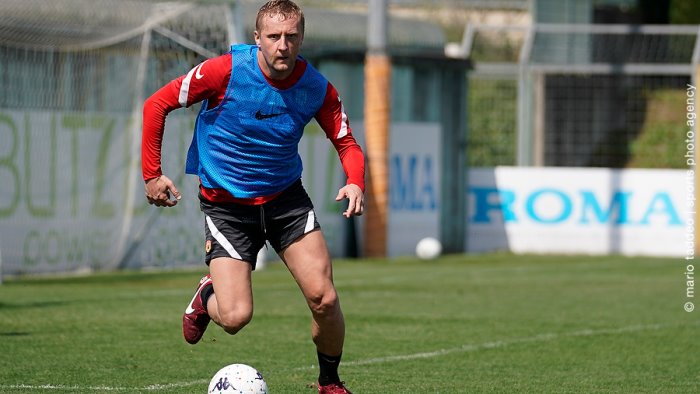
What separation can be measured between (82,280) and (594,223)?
9261 millimetres

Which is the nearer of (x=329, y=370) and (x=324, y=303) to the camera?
(x=324, y=303)

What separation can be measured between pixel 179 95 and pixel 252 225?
2.64ft

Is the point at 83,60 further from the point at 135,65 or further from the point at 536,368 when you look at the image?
the point at 536,368

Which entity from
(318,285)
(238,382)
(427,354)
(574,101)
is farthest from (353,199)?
(574,101)

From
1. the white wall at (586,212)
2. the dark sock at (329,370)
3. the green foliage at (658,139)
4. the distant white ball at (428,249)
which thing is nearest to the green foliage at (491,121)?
the white wall at (586,212)

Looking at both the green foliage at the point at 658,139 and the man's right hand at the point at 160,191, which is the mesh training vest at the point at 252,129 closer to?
the man's right hand at the point at 160,191

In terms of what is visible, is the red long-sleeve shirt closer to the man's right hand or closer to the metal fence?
the man's right hand

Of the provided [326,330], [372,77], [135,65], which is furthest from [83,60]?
[326,330]

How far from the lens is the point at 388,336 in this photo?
10.6 metres

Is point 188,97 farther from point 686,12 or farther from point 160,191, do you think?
point 686,12

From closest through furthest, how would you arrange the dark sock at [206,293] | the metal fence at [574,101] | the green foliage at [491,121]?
the dark sock at [206,293], the metal fence at [574,101], the green foliage at [491,121]

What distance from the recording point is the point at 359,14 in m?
24.5

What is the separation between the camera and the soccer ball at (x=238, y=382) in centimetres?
668

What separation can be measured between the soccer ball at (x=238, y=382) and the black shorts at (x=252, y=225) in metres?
0.70
